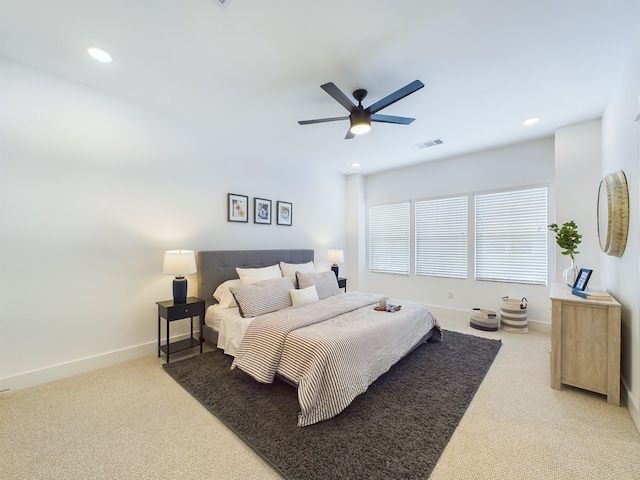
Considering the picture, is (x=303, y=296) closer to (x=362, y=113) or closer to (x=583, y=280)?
(x=362, y=113)

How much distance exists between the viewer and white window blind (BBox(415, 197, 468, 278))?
471 cm

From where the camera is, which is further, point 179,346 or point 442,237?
point 442,237

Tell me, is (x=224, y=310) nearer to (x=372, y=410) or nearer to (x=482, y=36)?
(x=372, y=410)

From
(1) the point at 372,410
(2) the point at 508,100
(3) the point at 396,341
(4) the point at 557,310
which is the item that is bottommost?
(1) the point at 372,410

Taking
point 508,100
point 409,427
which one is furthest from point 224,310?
point 508,100

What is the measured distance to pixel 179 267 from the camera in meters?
2.92

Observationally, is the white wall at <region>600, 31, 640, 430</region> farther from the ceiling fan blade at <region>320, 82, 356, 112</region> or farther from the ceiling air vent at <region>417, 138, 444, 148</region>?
the ceiling fan blade at <region>320, 82, 356, 112</region>

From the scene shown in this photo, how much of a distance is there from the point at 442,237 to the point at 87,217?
510cm

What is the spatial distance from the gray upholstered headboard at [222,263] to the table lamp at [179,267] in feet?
1.24

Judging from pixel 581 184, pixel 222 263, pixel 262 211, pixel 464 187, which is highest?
pixel 464 187

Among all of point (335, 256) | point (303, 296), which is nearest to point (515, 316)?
point (335, 256)

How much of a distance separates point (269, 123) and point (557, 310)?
12.1ft

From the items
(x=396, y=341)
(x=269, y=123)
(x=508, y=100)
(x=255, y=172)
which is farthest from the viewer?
(x=255, y=172)

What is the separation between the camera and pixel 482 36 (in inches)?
79.6
